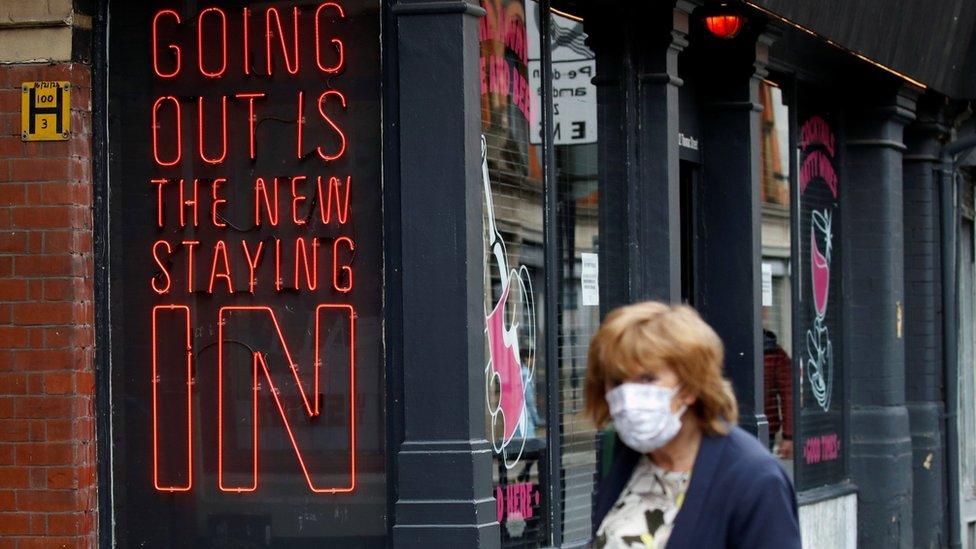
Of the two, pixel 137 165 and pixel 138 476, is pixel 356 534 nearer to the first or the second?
pixel 138 476

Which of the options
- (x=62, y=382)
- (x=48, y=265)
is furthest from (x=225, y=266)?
(x=62, y=382)

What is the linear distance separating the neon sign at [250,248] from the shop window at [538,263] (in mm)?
826

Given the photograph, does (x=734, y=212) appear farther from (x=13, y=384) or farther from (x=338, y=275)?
(x=13, y=384)

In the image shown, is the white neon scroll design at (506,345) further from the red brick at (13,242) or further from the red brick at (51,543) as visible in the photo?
the red brick at (13,242)

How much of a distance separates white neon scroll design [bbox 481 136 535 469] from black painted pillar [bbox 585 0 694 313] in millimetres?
1095

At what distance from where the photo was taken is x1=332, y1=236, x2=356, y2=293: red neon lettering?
7344 millimetres

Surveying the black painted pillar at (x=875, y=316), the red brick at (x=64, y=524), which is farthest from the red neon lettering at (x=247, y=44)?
the black painted pillar at (x=875, y=316)

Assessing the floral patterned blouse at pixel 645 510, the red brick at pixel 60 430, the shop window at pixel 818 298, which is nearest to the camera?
the floral patterned blouse at pixel 645 510

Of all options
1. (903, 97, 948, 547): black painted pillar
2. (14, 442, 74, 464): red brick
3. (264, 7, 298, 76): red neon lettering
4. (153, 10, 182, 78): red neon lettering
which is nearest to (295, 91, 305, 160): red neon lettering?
(264, 7, 298, 76): red neon lettering

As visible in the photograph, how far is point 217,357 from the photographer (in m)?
7.50

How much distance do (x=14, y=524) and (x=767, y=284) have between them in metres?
5.84

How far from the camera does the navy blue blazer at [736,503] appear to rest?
11.7ft

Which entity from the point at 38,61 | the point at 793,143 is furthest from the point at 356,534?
the point at 793,143

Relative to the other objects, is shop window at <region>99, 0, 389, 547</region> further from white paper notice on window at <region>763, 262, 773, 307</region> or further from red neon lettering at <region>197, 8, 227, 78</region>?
white paper notice on window at <region>763, 262, 773, 307</region>
